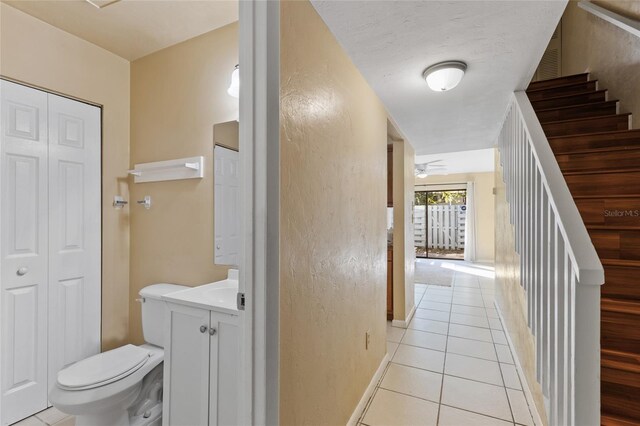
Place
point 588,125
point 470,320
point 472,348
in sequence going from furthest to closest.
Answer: point 470,320 → point 472,348 → point 588,125

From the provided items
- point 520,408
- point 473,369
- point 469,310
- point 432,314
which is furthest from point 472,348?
point 469,310

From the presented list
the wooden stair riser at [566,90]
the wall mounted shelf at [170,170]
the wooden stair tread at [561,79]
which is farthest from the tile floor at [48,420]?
the wooden stair tread at [561,79]

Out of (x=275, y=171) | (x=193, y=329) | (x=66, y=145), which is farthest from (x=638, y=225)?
(x=66, y=145)

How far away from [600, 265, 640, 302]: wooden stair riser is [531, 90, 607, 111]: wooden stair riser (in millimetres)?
1844

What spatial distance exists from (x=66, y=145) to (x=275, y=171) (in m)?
2.11

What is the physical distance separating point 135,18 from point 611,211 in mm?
3316

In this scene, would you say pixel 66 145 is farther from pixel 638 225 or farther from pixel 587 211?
pixel 638 225

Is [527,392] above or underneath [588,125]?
underneath

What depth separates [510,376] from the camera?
7.34ft

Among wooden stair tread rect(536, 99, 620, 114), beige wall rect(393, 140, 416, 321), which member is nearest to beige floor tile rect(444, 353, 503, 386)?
beige wall rect(393, 140, 416, 321)

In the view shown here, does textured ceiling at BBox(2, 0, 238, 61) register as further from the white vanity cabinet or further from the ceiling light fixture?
the white vanity cabinet

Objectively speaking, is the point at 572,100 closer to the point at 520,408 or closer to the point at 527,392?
the point at 527,392

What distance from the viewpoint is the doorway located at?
8219 millimetres

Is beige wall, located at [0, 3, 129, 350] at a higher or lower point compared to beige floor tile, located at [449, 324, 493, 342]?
higher
